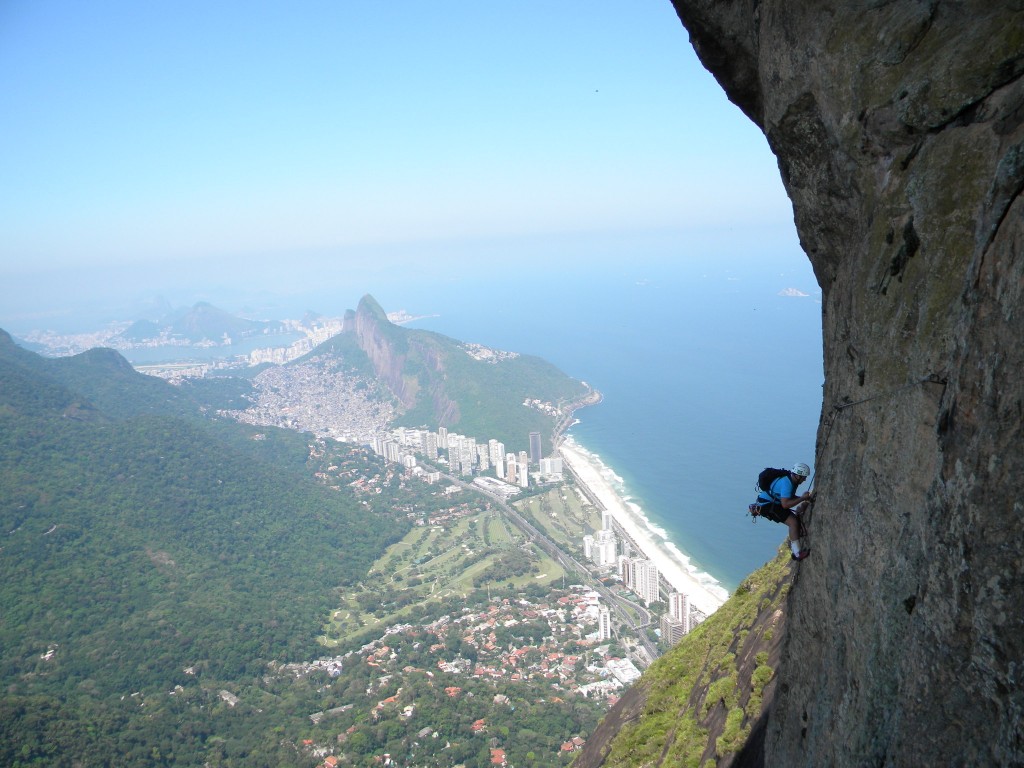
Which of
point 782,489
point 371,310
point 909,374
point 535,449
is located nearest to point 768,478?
point 782,489

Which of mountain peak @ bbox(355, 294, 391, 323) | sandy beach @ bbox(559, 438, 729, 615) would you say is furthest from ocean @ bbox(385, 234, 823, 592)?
mountain peak @ bbox(355, 294, 391, 323)

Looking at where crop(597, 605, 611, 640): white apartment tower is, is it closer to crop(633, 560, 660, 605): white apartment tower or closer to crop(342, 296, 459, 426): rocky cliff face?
crop(633, 560, 660, 605): white apartment tower

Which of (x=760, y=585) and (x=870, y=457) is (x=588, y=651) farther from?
(x=870, y=457)

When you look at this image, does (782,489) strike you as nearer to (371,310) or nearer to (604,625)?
(604,625)

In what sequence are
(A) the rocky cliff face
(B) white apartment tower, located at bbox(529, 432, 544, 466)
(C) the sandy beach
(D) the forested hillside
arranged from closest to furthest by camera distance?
1. (D) the forested hillside
2. (C) the sandy beach
3. (B) white apartment tower, located at bbox(529, 432, 544, 466)
4. (A) the rocky cliff face

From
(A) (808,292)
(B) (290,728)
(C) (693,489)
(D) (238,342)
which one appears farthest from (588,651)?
(D) (238,342)

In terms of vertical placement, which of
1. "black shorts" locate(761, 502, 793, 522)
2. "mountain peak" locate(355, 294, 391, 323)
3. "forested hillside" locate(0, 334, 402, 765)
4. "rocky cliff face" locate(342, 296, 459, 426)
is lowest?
"forested hillside" locate(0, 334, 402, 765)

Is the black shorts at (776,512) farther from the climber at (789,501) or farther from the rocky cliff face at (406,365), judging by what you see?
the rocky cliff face at (406,365)
